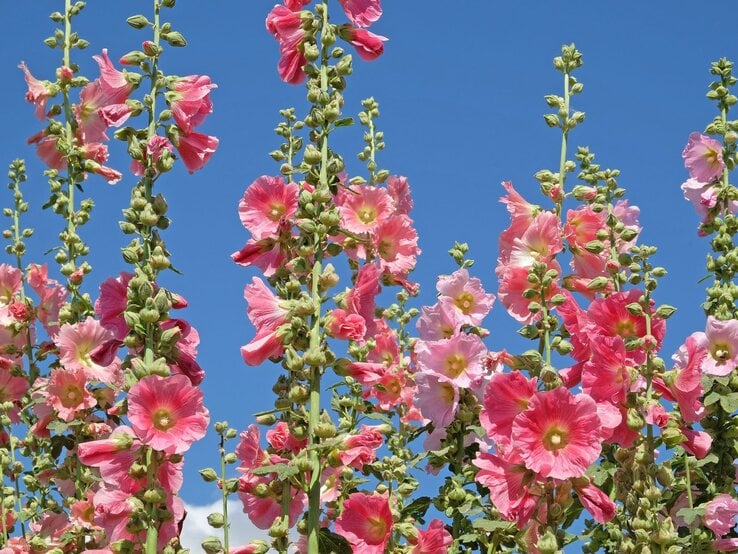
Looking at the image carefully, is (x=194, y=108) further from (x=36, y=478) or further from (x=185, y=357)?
(x=36, y=478)

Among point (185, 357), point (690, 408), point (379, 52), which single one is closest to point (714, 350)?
point (690, 408)

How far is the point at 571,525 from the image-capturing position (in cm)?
360

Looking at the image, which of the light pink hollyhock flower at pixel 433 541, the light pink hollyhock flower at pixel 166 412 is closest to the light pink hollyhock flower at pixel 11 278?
the light pink hollyhock flower at pixel 166 412

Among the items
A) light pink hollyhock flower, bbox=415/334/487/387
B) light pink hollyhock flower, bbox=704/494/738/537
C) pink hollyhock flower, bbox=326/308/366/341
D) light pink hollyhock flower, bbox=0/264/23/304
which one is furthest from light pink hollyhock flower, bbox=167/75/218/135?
light pink hollyhock flower, bbox=704/494/738/537

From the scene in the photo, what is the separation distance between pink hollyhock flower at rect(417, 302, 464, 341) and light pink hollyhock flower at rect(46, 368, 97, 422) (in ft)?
5.07

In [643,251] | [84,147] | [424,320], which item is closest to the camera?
[643,251]

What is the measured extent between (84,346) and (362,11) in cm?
189

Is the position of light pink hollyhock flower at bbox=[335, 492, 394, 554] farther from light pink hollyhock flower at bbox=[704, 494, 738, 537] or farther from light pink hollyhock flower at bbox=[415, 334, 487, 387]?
light pink hollyhock flower at bbox=[704, 494, 738, 537]

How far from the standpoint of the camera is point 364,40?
12.6 feet

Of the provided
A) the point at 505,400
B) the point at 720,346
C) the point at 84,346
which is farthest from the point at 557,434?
the point at 84,346

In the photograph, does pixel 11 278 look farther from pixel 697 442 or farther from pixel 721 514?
pixel 721 514

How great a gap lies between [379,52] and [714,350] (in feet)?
5.78

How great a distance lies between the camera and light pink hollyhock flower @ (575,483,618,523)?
128 inches

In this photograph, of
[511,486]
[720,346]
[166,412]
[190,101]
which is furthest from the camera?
[720,346]
